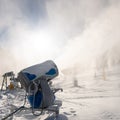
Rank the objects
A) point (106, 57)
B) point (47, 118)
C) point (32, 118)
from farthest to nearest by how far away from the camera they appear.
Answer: point (106, 57) < point (32, 118) < point (47, 118)

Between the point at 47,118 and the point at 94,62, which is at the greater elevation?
the point at 94,62

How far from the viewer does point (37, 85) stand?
17.5 ft

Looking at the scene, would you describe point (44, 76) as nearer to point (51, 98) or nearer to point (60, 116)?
point (51, 98)

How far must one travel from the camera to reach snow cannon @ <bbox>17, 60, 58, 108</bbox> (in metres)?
5.32

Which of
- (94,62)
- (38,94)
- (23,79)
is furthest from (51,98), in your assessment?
(94,62)

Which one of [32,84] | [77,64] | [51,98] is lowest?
[51,98]

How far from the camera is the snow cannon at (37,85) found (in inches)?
210

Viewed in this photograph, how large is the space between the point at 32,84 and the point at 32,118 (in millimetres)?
1240

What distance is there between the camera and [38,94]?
18.0 feet

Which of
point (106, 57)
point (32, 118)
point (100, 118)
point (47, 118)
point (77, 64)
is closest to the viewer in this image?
point (100, 118)

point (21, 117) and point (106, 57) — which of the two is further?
point (106, 57)

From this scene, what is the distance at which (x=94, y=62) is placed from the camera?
34.3 metres

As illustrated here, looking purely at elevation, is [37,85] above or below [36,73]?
below

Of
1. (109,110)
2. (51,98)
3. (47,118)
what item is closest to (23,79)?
(51,98)
